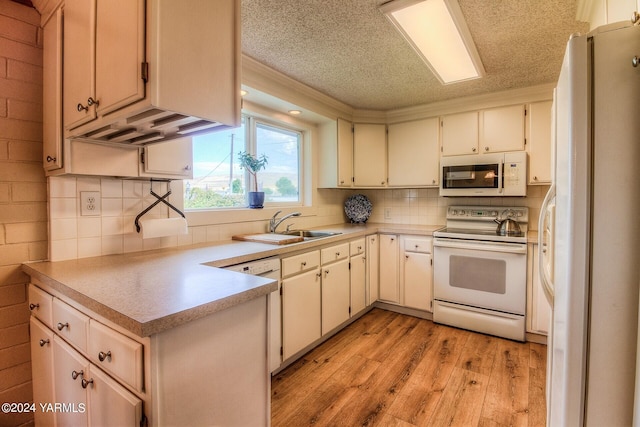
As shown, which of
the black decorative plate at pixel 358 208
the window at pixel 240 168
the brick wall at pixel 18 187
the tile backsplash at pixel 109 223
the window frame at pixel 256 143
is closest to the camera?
the brick wall at pixel 18 187

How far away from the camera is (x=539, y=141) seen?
279cm

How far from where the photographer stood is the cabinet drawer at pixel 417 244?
3059mm

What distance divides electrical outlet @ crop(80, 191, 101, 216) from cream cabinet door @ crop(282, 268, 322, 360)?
3.87ft

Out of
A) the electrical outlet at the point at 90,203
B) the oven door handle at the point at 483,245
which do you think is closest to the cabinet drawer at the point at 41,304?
the electrical outlet at the point at 90,203

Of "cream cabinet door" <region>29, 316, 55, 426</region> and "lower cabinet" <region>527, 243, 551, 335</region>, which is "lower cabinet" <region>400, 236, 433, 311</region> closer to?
"lower cabinet" <region>527, 243, 551, 335</region>

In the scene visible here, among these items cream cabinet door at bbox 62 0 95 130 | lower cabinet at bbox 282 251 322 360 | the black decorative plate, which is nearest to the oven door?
the black decorative plate

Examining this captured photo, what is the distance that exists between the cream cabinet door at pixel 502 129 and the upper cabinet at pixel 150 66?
2633 millimetres

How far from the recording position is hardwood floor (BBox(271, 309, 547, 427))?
A: 5.78 feet

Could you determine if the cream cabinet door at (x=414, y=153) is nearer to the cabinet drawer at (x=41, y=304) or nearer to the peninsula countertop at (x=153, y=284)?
the peninsula countertop at (x=153, y=284)

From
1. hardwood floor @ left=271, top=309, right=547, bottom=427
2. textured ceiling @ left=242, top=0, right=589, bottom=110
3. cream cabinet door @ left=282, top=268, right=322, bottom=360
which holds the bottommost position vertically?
hardwood floor @ left=271, top=309, right=547, bottom=427

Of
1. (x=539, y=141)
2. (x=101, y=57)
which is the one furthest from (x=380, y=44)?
(x=539, y=141)

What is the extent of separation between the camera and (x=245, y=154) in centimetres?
262

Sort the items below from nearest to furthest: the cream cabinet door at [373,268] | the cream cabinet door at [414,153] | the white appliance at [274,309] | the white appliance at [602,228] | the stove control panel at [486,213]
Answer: the white appliance at [602,228] → the white appliance at [274,309] → the stove control panel at [486,213] → the cream cabinet door at [373,268] → the cream cabinet door at [414,153]

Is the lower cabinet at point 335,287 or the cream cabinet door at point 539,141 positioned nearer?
the lower cabinet at point 335,287
